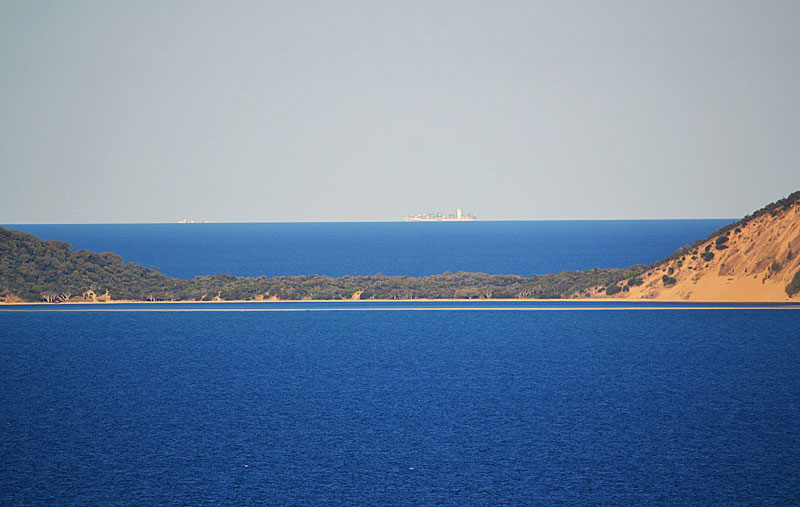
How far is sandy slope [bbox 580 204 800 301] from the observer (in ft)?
131

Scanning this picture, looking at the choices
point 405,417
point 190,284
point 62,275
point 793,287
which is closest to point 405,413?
point 405,417

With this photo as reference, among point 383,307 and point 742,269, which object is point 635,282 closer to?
point 742,269

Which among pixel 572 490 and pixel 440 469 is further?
pixel 440 469

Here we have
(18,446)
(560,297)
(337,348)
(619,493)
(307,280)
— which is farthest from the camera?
(307,280)

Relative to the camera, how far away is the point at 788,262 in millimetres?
40250

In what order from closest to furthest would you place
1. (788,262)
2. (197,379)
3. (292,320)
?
(197,379)
(292,320)
(788,262)

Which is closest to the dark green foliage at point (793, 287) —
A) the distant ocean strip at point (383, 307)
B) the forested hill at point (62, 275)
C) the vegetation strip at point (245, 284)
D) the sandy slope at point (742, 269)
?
the sandy slope at point (742, 269)

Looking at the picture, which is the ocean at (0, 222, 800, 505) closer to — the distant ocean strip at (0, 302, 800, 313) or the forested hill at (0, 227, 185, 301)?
the distant ocean strip at (0, 302, 800, 313)

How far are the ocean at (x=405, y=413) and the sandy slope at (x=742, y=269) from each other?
7962mm

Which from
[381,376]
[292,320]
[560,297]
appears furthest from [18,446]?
[560,297]

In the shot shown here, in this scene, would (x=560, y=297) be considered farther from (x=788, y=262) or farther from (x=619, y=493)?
(x=619, y=493)

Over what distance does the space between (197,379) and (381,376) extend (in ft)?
15.3

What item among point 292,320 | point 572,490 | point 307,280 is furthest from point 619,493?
point 307,280

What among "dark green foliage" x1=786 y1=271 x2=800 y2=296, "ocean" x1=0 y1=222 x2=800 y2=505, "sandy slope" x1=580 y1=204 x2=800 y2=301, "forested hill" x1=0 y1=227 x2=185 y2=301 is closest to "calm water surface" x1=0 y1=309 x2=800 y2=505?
"ocean" x1=0 y1=222 x2=800 y2=505
